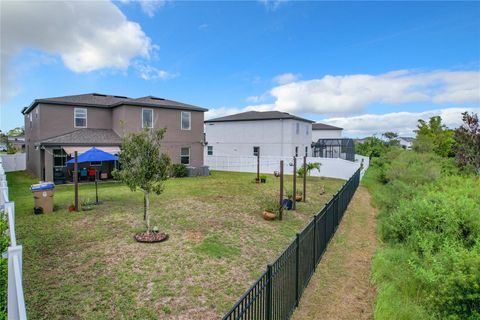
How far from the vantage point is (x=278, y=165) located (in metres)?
27.5

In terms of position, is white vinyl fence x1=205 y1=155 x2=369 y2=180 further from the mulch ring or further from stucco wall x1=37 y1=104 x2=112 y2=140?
the mulch ring

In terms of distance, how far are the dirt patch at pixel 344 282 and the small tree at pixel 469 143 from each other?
778 centimetres

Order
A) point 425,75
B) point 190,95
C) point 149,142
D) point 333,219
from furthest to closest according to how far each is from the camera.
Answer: point 190,95 < point 425,75 < point 333,219 < point 149,142

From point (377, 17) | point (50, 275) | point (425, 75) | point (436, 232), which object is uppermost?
point (377, 17)

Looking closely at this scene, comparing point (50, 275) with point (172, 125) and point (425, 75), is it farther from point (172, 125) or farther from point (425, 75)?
point (425, 75)

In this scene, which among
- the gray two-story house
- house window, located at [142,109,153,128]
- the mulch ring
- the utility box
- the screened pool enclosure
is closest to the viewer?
Answer: the mulch ring

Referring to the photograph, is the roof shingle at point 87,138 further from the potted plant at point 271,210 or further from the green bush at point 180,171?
the potted plant at point 271,210

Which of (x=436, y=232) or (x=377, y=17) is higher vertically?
(x=377, y=17)

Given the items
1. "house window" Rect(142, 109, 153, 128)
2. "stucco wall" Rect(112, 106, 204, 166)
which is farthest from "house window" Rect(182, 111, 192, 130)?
"house window" Rect(142, 109, 153, 128)

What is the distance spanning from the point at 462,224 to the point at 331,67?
25330mm

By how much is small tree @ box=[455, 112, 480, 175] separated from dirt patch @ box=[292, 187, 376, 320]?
7.78 m

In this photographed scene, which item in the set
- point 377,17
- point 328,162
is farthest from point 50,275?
point 328,162

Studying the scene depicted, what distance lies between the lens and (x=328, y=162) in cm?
2555

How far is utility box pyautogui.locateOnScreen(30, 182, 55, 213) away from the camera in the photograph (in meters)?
10.7
